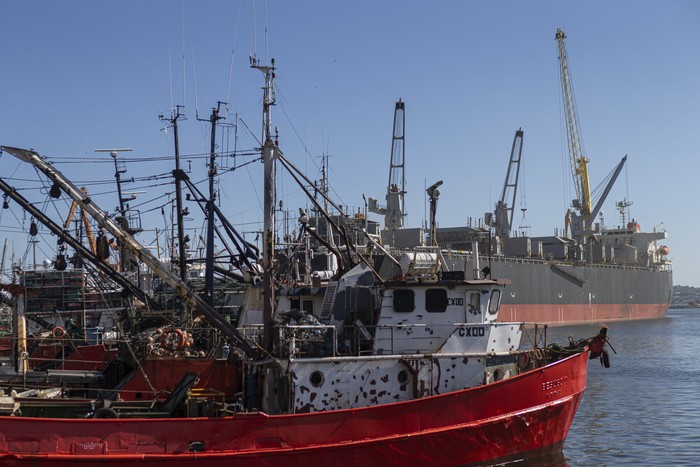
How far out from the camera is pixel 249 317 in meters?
19.1

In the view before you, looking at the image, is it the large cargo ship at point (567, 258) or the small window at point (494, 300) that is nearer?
the small window at point (494, 300)

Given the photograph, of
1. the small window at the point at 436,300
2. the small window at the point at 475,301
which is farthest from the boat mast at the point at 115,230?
the small window at the point at 475,301

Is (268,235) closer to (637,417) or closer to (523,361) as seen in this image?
(523,361)

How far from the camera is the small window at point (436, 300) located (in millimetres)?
15961

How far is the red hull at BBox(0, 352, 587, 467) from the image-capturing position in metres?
12.6

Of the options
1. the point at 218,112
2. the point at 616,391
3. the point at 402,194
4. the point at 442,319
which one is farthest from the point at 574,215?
the point at 442,319

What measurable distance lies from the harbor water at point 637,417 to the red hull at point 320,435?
136 cm

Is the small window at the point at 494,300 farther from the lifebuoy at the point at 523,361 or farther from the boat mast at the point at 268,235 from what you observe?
the boat mast at the point at 268,235

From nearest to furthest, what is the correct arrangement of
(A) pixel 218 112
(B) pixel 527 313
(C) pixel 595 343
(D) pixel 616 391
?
(C) pixel 595 343 < (A) pixel 218 112 < (D) pixel 616 391 < (B) pixel 527 313

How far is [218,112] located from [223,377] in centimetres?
1134

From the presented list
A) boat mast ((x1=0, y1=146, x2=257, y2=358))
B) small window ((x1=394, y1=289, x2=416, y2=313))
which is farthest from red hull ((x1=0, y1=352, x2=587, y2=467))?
boat mast ((x1=0, y1=146, x2=257, y2=358))

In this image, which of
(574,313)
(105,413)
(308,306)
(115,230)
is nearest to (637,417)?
(308,306)

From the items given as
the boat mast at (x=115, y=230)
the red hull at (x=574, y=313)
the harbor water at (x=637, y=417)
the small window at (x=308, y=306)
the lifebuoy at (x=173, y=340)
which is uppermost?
the boat mast at (x=115, y=230)

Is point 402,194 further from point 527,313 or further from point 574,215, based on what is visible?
point 574,215
